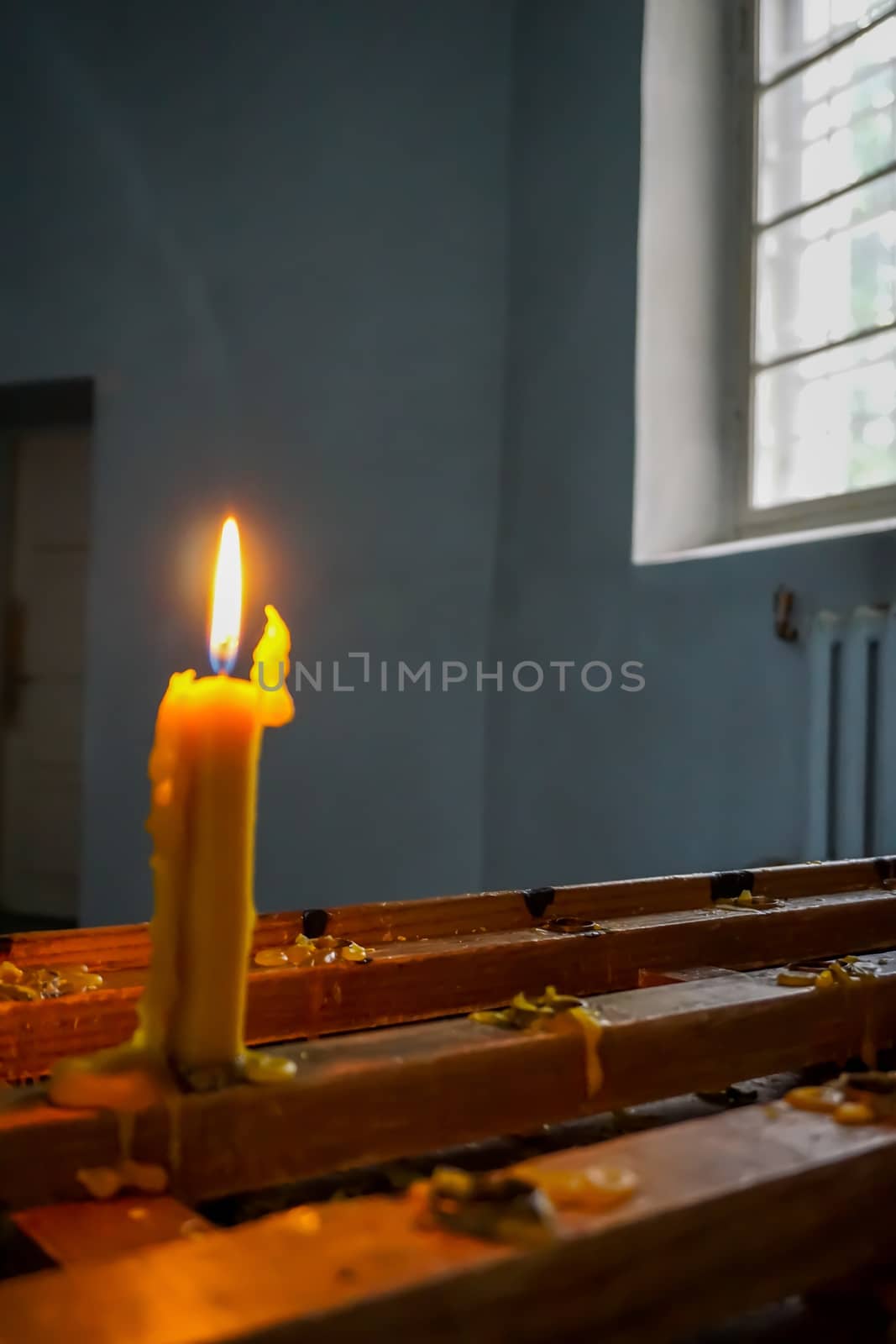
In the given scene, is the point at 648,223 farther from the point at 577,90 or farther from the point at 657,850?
the point at 657,850

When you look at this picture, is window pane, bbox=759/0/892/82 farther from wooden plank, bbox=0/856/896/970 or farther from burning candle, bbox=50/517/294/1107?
burning candle, bbox=50/517/294/1107

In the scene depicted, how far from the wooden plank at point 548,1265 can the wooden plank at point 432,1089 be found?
73 mm

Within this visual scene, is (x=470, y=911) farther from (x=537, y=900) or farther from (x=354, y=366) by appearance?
(x=354, y=366)

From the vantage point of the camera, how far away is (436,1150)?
1.61 feet

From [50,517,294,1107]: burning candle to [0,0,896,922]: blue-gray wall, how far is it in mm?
1991

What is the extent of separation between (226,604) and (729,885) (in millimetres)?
566

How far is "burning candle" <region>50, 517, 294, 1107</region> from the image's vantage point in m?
0.41

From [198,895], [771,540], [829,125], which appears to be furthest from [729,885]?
[829,125]

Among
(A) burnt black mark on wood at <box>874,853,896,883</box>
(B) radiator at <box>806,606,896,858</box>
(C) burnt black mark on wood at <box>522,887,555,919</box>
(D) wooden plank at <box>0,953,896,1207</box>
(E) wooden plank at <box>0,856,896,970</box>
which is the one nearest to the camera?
(D) wooden plank at <box>0,953,896,1207</box>

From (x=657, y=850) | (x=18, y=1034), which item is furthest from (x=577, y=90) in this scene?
(x=18, y=1034)

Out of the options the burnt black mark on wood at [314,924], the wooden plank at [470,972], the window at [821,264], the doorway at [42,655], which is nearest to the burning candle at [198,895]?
the wooden plank at [470,972]

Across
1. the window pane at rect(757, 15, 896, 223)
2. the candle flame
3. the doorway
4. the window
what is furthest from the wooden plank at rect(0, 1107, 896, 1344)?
the doorway

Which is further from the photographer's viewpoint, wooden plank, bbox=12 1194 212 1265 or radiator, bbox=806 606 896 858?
radiator, bbox=806 606 896 858

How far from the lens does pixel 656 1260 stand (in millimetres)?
325
